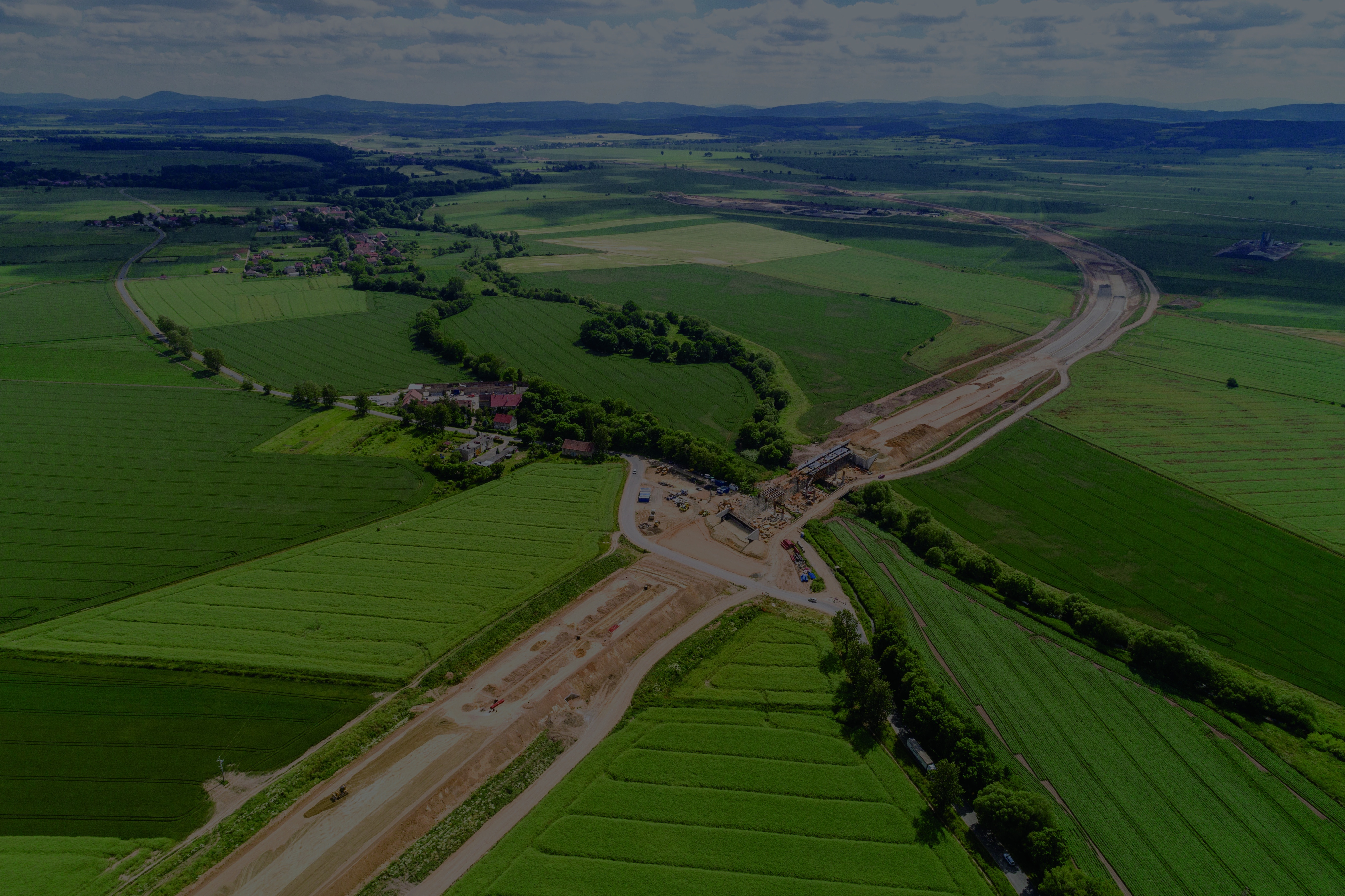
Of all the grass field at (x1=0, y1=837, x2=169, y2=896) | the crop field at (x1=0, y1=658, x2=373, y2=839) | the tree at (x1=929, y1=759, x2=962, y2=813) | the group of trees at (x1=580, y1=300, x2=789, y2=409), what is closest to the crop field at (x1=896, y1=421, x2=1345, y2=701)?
the tree at (x1=929, y1=759, x2=962, y2=813)

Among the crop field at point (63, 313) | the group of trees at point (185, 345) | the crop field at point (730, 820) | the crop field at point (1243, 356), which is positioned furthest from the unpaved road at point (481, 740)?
the crop field at point (63, 313)

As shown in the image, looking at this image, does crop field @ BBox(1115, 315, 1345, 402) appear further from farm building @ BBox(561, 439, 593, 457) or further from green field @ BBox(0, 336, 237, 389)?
green field @ BBox(0, 336, 237, 389)

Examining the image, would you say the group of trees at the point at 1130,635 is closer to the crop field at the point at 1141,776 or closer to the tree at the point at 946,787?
the crop field at the point at 1141,776

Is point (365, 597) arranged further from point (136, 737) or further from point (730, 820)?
point (730, 820)

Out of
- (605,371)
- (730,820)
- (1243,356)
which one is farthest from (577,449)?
(1243,356)

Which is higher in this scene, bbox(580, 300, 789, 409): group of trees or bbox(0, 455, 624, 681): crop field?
bbox(580, 300, 789, 409): group of trees

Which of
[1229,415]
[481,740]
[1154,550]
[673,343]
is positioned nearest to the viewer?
[481,740]
